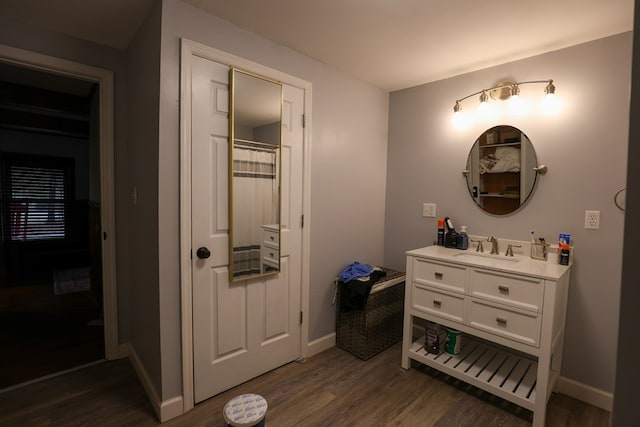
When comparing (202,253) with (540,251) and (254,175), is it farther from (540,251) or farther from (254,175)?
(540,251)

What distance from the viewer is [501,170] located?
2.34 metres

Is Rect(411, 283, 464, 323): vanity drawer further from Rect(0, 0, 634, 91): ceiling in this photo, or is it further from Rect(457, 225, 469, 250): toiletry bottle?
Rect(0, 0, 634, 91): ceiling

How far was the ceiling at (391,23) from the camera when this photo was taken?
1681 mm

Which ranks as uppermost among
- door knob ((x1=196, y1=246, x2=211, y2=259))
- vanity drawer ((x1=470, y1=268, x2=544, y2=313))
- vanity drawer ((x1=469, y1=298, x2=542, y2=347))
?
door knob ((x1=196, y1=246, x2=211, y2=259))

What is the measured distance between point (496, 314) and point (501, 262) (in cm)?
36

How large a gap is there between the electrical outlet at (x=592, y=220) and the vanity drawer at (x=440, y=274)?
83 cm

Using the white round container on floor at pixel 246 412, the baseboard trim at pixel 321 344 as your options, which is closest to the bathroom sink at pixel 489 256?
the baseboard trim at pixel 321 344

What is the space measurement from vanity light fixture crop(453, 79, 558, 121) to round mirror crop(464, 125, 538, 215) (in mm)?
211

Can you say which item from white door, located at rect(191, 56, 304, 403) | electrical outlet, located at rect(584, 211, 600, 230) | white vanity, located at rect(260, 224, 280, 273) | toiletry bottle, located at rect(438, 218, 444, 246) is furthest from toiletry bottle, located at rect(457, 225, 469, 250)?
white vanity, located at rect(260, 224, 280, 273)

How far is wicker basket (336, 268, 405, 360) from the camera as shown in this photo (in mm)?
2432

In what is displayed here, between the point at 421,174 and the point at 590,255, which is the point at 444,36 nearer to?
the point at 421,174

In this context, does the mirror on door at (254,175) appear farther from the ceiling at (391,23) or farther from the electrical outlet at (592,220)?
the electrical outlet at (592,220)

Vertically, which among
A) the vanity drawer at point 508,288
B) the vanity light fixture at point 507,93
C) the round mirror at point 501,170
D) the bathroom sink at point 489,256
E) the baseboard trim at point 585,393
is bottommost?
the baseboard trim at point 585,393

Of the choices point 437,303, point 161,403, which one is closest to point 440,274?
point 437,303
